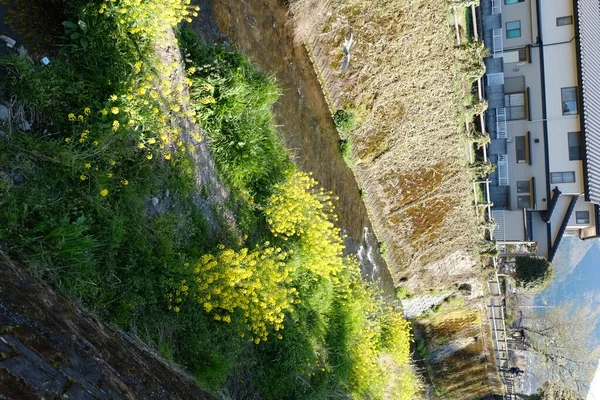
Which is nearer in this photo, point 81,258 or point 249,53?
point 81,258

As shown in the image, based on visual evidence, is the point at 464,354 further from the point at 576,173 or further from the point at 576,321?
the point at 576,321

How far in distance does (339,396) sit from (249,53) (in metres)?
6.94

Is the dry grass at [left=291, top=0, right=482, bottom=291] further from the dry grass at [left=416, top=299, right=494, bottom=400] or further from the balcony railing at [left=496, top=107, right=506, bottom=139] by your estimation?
the balcony railing at [left=496, top=107, right=506, bottom=139]

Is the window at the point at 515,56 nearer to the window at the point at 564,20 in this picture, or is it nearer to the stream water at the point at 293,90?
the window at the point at 564,20

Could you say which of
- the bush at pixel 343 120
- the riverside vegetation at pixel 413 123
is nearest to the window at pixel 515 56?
the riverside vegetation at pixel 413 123

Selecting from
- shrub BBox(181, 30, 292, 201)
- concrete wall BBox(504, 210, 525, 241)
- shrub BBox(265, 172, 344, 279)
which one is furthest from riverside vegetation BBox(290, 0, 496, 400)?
shrub BBox(265, 172, 344, 279)

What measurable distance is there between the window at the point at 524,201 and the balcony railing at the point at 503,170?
2.60ft

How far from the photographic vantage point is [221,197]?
319 inches

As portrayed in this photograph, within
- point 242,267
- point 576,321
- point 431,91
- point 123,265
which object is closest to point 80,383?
point 123,265

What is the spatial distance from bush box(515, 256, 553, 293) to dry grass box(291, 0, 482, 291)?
461 centimetres

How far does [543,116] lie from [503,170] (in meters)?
2.34

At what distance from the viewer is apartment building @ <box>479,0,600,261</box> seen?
659 inches

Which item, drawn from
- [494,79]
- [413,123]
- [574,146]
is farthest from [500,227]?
[413,123]

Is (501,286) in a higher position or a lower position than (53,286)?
lower
